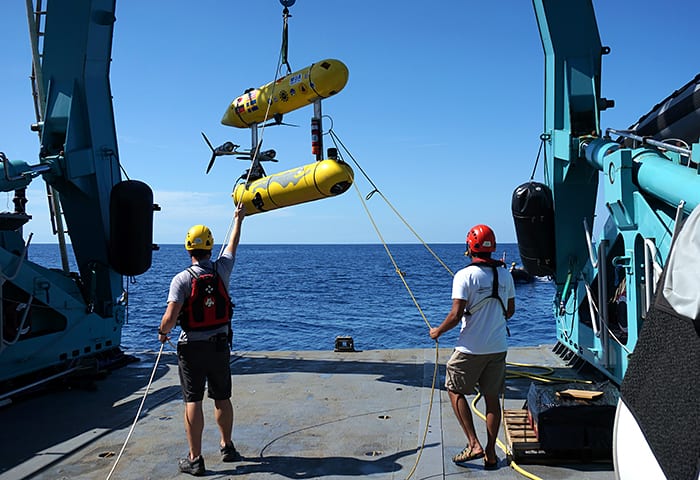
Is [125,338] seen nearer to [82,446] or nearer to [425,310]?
[425,310]

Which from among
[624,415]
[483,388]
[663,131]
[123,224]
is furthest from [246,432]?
[663,131]

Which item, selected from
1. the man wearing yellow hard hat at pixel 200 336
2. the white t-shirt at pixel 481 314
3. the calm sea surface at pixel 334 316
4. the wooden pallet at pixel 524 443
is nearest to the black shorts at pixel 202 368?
the man wearing yellow hard hat at pixel 200 336

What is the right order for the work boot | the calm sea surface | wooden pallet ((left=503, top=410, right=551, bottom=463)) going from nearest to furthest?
wooden pallet ((left=503, top=410, right=551, bottom=463))
the work boot
the calm sea surface

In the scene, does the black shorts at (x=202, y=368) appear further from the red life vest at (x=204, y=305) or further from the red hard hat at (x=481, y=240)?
the red hard hat at (x=481, y=240)

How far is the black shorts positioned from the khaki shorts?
204cm

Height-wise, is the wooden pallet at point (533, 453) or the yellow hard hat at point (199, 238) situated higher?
the yellow hard hat at point (199, 238)

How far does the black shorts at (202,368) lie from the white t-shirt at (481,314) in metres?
2.14

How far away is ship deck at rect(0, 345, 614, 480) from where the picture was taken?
5340 mm

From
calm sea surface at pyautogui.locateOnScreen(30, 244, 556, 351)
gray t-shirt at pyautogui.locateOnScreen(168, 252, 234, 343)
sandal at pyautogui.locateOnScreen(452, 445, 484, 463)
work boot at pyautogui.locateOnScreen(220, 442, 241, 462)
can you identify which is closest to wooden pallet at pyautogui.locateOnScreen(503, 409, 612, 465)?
sandal at pyautogui.locateOnScreen(452, 445, 484, 463)

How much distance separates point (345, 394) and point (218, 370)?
272 centimetres

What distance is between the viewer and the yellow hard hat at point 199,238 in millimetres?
5551

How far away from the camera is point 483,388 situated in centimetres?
538

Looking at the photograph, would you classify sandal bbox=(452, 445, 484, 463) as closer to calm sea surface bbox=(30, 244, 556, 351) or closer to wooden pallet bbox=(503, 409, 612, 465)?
wooden pallet bbox=(503, 409, 612, 465)

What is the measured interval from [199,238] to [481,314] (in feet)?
8.58
